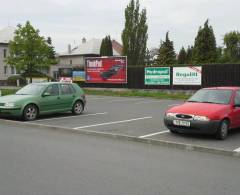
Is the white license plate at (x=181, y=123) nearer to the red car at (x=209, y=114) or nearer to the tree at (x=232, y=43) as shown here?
the red car at (x=209, y=114)

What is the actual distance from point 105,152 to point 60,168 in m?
1.74

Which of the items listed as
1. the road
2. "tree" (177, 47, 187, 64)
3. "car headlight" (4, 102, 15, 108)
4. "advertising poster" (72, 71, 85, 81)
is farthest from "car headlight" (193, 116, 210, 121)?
"tree" (177, 47, 187, 64)

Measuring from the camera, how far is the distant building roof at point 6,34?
243 ft

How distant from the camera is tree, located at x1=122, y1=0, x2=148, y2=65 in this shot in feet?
206

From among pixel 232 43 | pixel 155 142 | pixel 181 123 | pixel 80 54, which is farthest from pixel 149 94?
pixel 80 54

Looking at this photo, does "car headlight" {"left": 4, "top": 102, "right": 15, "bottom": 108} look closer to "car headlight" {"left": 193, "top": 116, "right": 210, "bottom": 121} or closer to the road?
the road

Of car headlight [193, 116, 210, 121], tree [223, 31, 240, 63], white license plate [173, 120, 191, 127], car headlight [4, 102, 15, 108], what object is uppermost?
tree [223, 31, 240, 63]

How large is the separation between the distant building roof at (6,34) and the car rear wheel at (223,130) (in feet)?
226

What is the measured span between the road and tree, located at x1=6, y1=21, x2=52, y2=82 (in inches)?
1543

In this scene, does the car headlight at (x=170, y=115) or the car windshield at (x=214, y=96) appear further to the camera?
the car windshield at (x=214, y=96)

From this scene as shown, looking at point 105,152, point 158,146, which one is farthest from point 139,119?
point 105,152

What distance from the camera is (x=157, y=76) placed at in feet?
105

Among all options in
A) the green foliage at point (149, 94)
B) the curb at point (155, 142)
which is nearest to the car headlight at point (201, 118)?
the curb at point (155, 142)

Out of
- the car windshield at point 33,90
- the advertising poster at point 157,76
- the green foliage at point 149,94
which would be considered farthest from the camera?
the advertising poster at point 157,76
